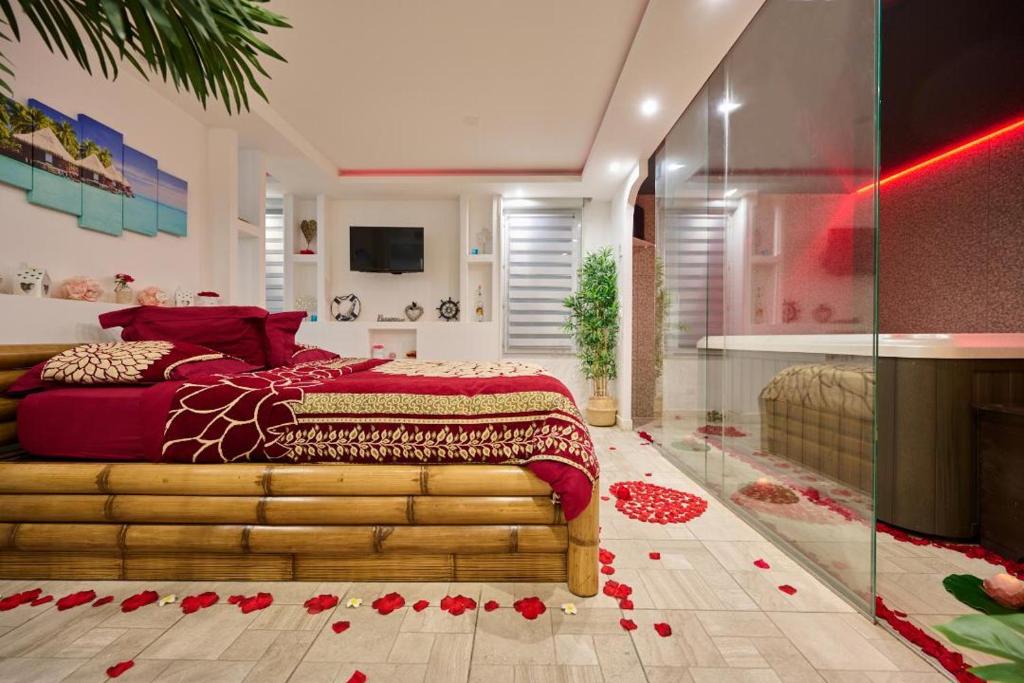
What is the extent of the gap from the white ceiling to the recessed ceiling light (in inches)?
9.0

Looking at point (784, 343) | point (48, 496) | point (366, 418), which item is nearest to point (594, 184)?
point (784, 343)

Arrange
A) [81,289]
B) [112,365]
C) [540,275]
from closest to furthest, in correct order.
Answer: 1. [112,365]
2. [81,289]
3. [540,275]

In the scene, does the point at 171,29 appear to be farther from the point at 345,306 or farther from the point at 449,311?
the point at 345,306

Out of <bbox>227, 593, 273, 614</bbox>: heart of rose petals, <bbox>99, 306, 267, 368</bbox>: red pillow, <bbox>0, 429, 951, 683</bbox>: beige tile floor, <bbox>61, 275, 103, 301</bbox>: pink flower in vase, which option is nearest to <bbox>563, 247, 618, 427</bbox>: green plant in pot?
<bbox>0, 429, 951, 683</bbox>: beige tile floor

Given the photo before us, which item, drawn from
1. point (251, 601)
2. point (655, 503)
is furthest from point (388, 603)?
point (655, 503)

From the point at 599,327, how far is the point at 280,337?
3270 mm

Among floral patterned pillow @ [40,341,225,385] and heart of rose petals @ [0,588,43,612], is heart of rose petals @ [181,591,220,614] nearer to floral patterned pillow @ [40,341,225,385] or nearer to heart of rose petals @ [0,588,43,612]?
heart of rose petals @ [0,588,43,612]

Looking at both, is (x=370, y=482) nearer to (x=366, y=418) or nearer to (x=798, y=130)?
(x=366, y=418)

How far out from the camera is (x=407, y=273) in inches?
225

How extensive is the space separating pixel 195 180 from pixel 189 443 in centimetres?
262

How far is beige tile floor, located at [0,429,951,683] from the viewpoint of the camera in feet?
4.83

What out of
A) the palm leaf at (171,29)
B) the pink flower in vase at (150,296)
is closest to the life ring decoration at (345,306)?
the pink flower in vase at (150,296)

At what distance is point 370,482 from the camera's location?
191 cm

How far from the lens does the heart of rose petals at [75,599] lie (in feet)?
5.80
